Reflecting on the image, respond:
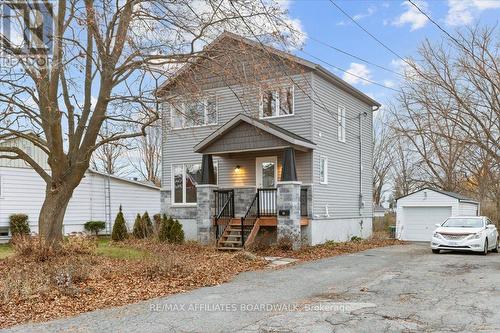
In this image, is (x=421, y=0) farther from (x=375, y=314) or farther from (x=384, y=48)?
(x=375, y=314)

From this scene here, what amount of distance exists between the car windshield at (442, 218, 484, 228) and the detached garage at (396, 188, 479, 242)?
211 inches

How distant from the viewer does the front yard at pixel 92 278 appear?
7672mm

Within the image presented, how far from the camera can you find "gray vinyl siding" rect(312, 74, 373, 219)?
1778cm

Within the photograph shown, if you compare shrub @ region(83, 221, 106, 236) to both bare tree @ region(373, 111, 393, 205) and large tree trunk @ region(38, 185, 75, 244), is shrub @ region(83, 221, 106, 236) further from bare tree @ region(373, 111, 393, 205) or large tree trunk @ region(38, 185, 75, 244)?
bare tree @ region(373, 111, 393, 205)

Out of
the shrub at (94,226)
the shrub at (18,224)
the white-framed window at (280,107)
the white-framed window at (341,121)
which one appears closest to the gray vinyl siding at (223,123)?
the white-framed window at (280,107)

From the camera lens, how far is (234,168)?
748 inches

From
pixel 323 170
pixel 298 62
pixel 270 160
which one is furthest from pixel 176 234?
pixel 298 62

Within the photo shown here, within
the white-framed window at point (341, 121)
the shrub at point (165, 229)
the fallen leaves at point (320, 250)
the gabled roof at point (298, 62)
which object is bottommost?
the fallen leaves at point (320, 250)

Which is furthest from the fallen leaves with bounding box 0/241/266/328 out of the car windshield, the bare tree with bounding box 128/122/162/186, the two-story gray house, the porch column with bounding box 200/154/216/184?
the bare tree with bounding box 128/122/162/186

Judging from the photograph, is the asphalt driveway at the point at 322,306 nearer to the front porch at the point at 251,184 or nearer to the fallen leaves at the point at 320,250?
the fallen leaves at the point at 320,250

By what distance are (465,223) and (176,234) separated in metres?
10.9

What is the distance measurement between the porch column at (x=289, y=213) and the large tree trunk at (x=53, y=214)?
695cm

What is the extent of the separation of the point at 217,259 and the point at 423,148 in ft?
85.6

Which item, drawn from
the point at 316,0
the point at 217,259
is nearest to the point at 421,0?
the point at 316,0
